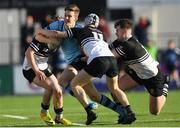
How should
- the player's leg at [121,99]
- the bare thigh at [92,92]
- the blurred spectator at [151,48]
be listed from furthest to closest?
the blurred spectator at [151,48], the bare thigh at [92,92], the player's leg at [121,99]

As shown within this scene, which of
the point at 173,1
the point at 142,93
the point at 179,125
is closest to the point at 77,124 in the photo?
the point at 179,125

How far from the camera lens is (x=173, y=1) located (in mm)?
30141

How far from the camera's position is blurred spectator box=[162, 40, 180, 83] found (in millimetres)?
27375

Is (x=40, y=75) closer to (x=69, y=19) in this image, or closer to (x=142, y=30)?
(x=69, y=19)

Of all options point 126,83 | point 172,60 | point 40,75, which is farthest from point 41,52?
point 172,60

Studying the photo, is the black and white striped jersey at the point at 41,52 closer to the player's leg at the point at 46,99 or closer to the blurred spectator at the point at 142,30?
the player's leg at the point at 46,99

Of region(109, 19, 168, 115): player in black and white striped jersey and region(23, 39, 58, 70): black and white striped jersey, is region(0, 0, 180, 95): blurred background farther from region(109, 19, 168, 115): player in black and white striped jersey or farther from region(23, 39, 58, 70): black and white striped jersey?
region(23, 39, 58, 70): black and white striped jersey

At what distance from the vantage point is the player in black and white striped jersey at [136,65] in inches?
559

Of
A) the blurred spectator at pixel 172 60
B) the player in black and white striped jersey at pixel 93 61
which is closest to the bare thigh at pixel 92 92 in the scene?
the player in black and white striped jersey at pixel 93 61

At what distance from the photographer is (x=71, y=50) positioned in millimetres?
14969

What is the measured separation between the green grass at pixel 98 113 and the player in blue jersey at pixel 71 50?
2.21 feet

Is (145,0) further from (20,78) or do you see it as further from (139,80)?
(139,80)

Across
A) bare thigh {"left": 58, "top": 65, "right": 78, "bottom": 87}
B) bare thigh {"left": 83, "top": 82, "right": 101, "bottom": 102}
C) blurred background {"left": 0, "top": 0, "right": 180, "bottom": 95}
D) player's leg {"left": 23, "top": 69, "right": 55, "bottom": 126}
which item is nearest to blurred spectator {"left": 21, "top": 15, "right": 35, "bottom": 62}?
blurred background {"left": 0, "top": 0, "right": 180, "bottom": 95}

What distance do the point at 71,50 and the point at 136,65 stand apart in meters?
1.28
